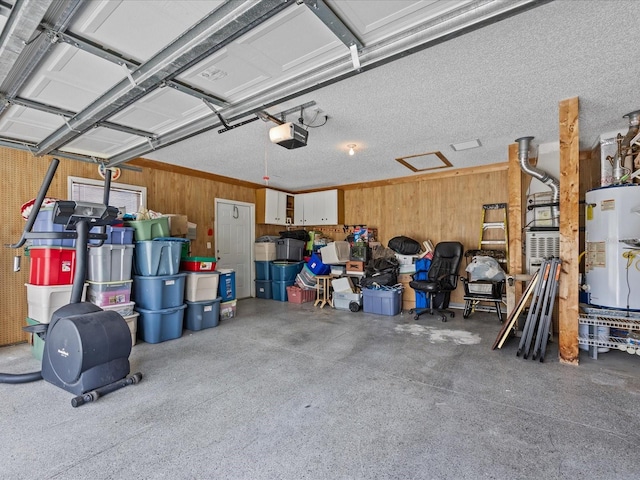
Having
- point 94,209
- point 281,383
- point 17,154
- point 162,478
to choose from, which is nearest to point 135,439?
point 162,478

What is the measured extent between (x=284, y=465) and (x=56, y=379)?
80.3 inches

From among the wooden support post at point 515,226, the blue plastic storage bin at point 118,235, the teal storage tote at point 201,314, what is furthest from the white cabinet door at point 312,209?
the blue plastic storage bin at point 118,235

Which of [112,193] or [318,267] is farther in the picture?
[318,267]

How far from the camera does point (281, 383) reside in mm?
2570

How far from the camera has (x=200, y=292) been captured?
4.15 meters

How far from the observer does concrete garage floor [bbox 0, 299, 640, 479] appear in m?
1.62

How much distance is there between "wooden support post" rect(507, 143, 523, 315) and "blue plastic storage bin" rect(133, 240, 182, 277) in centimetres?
408

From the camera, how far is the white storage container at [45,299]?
122 inches

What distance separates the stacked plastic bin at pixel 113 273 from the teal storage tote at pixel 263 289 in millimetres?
3026

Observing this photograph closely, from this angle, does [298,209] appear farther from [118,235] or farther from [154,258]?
[118,235]

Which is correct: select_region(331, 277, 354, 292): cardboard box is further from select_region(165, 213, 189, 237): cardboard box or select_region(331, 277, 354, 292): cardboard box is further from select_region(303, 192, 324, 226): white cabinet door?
select_region(165, 213, 189, 237): cardboard box

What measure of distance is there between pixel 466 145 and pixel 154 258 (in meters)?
4.08

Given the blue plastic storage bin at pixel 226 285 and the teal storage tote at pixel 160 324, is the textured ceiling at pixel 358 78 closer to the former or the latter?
the blue plastic storage bin at pixel 226 285

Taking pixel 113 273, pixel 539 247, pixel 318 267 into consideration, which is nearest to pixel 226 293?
pixel 113 273
